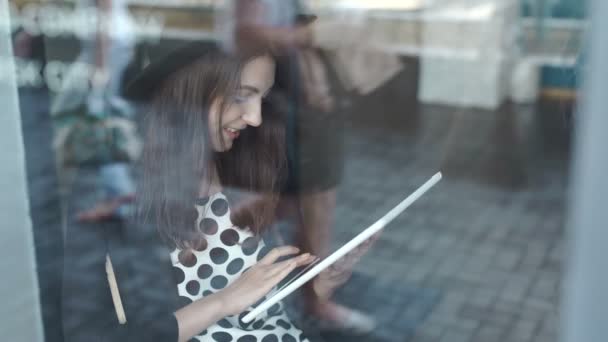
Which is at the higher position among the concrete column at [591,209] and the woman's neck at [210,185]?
the concrete column at [591,209]

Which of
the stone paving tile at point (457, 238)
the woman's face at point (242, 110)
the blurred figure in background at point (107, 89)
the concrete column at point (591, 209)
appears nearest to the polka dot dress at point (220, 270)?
the woman's face at point (242, 110)

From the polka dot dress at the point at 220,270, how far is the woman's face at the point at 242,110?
5.4 inches

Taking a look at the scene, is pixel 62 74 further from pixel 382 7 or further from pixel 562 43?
pixel 562 43

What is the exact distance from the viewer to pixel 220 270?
5.96ft

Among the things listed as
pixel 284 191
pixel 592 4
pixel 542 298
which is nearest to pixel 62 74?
pixel 284 191

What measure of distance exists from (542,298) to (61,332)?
1.45m

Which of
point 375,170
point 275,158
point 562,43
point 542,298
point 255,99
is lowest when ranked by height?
point 542,298

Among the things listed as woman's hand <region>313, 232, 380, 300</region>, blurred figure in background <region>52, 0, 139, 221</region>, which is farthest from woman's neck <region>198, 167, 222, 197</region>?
blurred figure in background <region>52, 0, 139, 221</region>

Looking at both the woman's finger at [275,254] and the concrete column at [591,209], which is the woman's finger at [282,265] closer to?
the woman's finger at [275,254]

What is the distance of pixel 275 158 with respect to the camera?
1958 mm

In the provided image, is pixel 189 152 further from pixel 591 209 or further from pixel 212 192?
pixel 591 209

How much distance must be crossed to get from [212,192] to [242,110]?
0.20 m

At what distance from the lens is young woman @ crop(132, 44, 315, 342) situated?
1.77m

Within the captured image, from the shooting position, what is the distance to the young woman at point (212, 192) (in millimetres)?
1770
